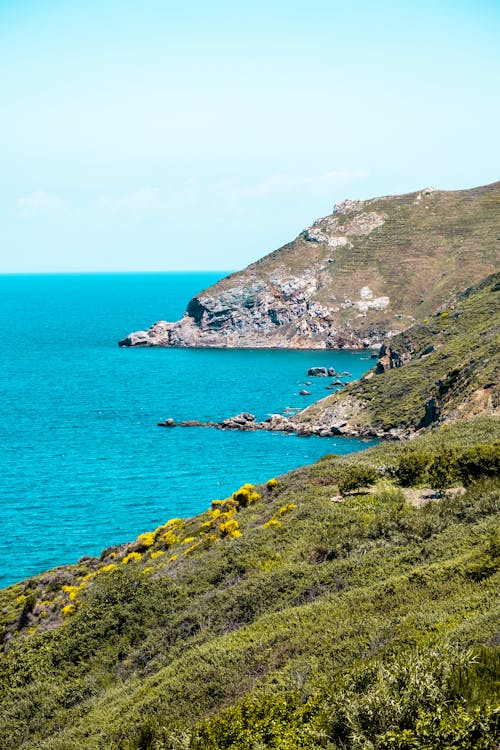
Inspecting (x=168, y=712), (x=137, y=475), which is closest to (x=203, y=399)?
(x=137, y=475)

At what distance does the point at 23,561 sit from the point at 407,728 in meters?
56.3

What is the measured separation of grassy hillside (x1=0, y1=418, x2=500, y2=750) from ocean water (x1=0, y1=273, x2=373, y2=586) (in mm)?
27824

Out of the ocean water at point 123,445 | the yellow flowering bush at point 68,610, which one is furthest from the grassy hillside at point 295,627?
the ocean water at point 123,445

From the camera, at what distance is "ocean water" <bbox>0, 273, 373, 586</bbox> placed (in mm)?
77750

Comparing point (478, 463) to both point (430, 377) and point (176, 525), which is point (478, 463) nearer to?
point (176, 525)

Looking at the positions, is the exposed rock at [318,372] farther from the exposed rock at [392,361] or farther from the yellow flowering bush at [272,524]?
the yellow flowering bush at [272,524]

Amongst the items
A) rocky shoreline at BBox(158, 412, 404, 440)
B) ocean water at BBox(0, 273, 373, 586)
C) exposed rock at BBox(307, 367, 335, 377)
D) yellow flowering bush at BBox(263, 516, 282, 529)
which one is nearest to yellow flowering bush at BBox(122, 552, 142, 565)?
yellow flowering bush at BBox(263, 516, 282, 529)

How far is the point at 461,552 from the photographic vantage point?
30016 millimetres

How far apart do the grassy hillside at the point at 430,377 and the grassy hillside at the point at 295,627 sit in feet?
134

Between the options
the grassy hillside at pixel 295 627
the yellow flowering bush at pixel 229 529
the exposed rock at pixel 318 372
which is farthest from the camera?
the exposed rock at pixel 318 372

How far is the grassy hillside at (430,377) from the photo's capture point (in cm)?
9044

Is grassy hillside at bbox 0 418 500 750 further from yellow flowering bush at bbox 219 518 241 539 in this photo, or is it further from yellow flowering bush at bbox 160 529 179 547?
yellow flowering bush at bbox 160 529 179 547

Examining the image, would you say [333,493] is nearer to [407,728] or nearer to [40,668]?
[40,668]

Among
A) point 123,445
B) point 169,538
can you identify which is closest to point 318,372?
point 123,445
